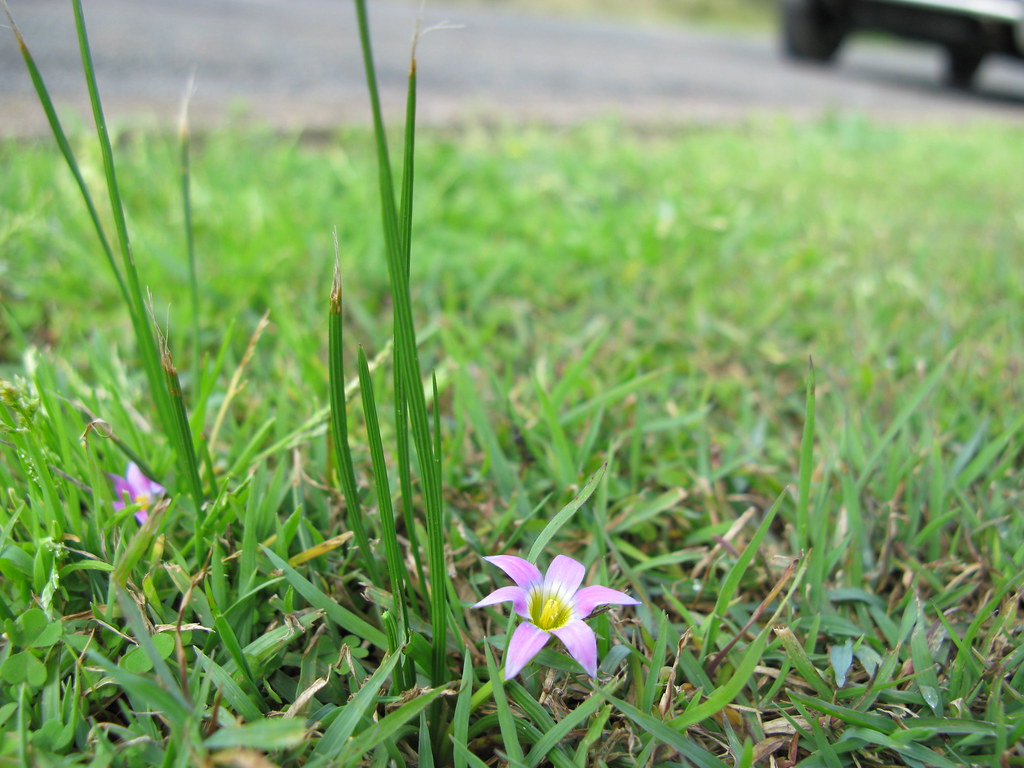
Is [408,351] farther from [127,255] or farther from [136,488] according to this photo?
A: [136,488]

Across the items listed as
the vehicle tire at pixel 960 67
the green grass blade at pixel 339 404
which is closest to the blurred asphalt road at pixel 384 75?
the vehicle tire at pixel 960 67

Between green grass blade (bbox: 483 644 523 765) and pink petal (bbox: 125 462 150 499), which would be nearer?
green grass blade (bbox: 483 644 523 765)

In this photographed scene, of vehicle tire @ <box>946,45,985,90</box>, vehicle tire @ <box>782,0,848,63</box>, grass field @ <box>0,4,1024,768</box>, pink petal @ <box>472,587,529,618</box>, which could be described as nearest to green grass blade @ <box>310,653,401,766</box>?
grass field @ <box>0,4,1024,768</box>

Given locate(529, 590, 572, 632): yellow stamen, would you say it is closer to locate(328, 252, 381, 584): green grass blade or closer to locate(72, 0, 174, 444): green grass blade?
locate(328, 252, 381, 584): green grass blade

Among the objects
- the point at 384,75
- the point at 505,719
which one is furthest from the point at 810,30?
the point at 505,719

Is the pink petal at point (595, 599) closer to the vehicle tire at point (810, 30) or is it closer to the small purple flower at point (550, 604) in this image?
the small purple flower at point (550, 604)

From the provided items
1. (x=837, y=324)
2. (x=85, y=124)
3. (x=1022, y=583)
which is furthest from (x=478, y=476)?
(x=85, y=124)
